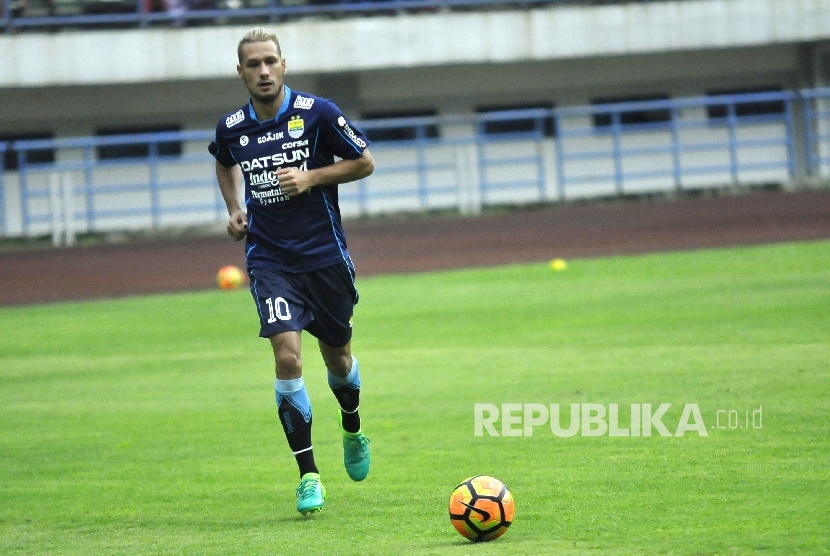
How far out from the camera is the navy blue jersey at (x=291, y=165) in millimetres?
6879

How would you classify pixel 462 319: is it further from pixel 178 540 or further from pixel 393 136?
pixel 393 136

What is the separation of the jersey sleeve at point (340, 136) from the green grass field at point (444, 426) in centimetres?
181

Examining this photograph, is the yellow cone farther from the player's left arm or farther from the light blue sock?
the light blue sock

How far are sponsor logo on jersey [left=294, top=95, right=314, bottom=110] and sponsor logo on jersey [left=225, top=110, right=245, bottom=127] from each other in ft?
1.00

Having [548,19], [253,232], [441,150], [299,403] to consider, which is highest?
[548,19]

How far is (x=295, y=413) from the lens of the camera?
6738 millimetres

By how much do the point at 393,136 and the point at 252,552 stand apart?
90.7 feet

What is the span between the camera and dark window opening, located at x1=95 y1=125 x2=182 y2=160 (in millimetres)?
31875

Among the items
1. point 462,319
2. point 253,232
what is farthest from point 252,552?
point 462,319

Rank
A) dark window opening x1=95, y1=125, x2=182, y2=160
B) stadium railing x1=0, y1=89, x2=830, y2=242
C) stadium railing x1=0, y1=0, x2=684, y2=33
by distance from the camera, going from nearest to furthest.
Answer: stadium railing x1=0, y1=89, x2=830, y2=242 → stadium railing x1=0, y1=0, x2=684, y2=33 → dark window opening x1=95, y1=125, x2=182, y2=160

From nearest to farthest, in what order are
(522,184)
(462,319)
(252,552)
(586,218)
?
1. (252,552)
2. (462,319)
3. (586,218)
4. (522,184)

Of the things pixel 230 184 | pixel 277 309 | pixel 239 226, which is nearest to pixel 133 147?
pixel 230 184

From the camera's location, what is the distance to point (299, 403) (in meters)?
6.76

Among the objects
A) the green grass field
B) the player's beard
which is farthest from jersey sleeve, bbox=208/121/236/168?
the green grass field
